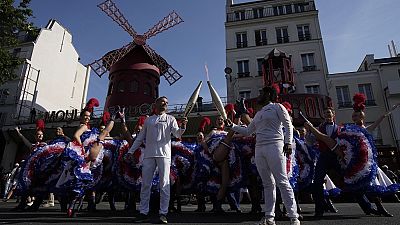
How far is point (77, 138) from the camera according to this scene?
5.64 m

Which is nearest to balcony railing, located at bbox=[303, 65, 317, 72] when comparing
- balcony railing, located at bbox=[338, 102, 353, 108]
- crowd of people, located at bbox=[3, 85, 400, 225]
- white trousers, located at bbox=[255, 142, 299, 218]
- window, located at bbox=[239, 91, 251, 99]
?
balcony railing, located at bbox=[338, 102, 353, 108]

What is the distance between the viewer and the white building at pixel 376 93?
21.5m

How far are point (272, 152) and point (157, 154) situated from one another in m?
1.97

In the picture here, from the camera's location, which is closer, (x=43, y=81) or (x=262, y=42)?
(x=262, y=42)

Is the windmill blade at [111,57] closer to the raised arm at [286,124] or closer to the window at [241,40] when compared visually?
the window at [241,40]

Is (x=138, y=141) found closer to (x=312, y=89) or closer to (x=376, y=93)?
(x=312, y=89)

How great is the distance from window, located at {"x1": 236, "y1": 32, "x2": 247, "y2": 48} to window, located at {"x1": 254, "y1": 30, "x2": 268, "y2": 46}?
1.04 m

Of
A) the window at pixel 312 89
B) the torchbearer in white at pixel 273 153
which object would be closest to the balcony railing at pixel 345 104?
the window at pixel 312 89

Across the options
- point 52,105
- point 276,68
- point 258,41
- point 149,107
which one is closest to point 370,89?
point 276,68

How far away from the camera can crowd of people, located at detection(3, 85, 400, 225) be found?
4.76 metres

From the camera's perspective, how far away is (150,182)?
16.4 ft

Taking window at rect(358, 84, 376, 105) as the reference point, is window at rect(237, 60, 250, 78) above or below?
above

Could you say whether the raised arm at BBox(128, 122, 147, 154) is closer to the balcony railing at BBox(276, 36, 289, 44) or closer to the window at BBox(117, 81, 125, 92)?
the window at BBox(117, 81, 125, 92)

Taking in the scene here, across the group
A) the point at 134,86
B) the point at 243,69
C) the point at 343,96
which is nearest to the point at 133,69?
the point at 134,86
